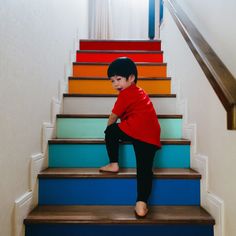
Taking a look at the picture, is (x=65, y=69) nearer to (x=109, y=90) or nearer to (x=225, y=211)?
(x=109, y=90)

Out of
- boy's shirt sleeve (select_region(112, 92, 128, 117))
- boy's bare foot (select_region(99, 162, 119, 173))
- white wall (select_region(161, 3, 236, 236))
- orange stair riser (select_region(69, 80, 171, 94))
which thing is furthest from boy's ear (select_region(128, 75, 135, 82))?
orange stair riser (select_region(69, 80, 171, 94))

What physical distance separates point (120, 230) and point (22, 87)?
902 mm

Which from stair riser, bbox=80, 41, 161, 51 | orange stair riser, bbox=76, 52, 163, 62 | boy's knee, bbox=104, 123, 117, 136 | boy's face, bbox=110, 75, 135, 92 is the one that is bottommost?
boy's knee, bbox=104, 123, 117, 136

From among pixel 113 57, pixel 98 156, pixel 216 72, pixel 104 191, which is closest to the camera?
pixel 216 72

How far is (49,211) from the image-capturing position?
143cm

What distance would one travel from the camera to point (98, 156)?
178 centimetres

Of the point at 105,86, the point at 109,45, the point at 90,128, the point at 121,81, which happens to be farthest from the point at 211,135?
the point at 109,45

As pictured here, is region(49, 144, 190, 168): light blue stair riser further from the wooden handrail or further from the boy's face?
the wooden handrail

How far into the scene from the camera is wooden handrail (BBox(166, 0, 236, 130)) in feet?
3.47

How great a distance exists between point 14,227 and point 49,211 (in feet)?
0.73

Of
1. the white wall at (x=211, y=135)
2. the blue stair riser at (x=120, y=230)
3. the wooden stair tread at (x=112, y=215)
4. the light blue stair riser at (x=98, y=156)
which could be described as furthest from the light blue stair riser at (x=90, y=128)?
the blue stair riser at (x=120, y=230)

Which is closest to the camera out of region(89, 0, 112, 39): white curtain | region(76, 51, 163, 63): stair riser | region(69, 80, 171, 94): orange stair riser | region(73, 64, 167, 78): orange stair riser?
region(69, 80, 171, 94): orange stair riser

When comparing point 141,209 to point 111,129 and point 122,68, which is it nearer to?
point 111,129

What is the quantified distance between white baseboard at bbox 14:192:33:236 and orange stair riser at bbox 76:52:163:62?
1.94 metres
